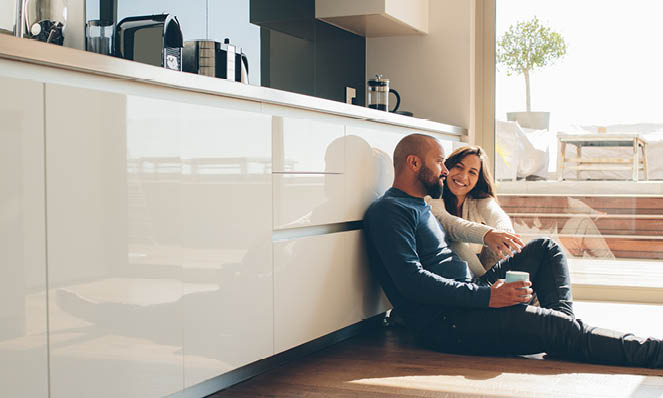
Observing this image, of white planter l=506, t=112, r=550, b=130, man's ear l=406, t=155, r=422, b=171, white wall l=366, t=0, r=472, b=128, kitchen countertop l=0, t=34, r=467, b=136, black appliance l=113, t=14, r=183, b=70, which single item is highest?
white wall l=366, t=0, r=472, b=128

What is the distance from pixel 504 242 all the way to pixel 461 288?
17.2 inches

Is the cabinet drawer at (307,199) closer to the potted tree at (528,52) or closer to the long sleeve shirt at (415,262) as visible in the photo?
the long sleeve shirt at (415,262)

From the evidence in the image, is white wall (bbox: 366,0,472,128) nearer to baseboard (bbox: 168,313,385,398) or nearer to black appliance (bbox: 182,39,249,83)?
baseboard (bbox: 168,313,385,398)

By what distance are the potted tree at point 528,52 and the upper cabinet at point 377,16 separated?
1.72 ft

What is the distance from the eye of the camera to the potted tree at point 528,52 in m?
4.51

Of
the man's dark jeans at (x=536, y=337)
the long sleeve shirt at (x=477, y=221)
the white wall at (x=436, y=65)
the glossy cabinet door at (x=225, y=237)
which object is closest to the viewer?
the glossy cabinet door at (x=225, y=237)

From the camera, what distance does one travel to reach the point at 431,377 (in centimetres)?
267

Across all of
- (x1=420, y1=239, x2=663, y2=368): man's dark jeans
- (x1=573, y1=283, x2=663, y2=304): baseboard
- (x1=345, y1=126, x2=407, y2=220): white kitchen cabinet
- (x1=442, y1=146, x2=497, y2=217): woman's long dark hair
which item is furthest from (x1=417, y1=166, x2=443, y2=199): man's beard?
(x1=573, y1=283, x2=663, y2=304): baseboard

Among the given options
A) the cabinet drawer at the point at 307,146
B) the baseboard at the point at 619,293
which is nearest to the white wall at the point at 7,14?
the cabinet drawer at the point at 307,146

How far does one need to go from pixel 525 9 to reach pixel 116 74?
3321 mm

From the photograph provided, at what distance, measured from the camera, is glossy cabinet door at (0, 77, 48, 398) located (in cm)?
155

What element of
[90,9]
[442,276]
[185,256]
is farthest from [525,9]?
[185,256]

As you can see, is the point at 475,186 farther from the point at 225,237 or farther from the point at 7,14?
the point at 7,14

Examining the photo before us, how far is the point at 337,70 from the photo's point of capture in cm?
423
